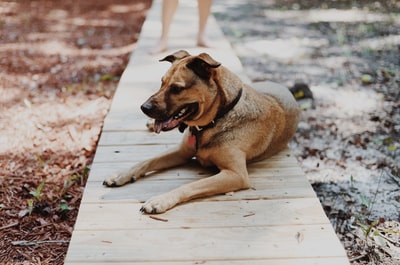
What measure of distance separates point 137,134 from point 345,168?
212 cm

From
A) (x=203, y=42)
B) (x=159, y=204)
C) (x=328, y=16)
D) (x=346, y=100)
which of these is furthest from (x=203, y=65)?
(x=328, y=16)

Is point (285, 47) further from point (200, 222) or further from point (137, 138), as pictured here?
point (200, 222)

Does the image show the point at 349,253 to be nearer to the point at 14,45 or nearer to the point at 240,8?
the point at 14,45

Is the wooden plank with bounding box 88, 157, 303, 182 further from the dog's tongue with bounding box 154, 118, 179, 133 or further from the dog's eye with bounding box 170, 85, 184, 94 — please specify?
the dog's eye with bounding box 170, 85, 184, 94

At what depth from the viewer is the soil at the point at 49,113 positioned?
3504 mm

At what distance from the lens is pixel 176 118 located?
3.28 metres

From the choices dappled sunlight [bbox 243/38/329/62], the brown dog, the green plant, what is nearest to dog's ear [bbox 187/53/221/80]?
the brown dog

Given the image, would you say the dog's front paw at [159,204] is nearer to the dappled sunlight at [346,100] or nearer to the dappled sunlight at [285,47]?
the dappled sunlight at [346,100]

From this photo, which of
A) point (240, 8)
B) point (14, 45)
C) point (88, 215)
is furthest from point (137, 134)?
point (240, 8)

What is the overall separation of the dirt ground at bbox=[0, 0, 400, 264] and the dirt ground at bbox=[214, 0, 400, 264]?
0.02m

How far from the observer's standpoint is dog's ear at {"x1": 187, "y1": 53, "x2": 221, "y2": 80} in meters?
3.18

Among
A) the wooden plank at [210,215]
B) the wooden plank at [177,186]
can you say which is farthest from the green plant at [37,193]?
the wooden plank at [210,215]

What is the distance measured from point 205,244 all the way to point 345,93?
14.9ft

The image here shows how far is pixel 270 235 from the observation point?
9.14ft
